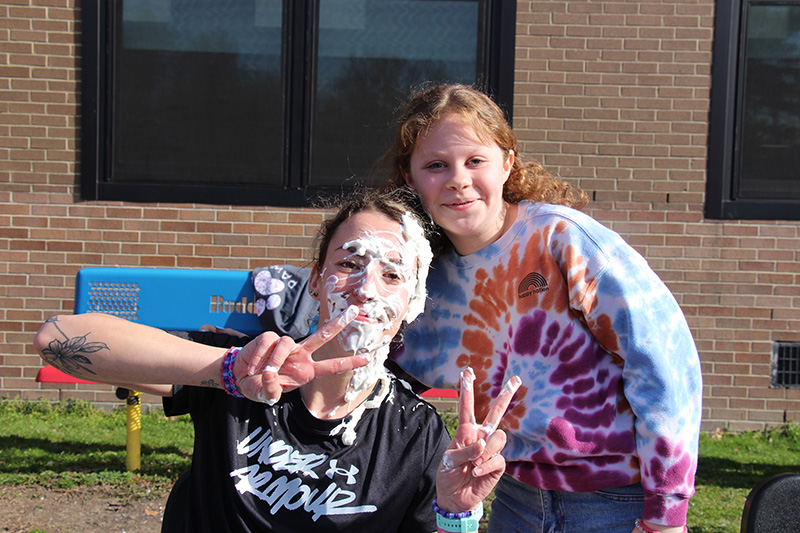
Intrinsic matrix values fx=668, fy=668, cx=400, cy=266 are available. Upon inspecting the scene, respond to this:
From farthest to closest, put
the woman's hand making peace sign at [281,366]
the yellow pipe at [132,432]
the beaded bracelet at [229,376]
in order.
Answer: the yellow pipe at [132,432] < the beaded bracelet at [229,376] < the woman's hand making peace sign at [281,366]

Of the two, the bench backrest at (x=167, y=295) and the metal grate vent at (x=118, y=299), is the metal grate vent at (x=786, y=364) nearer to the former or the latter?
the bench backrest at (x=167, y=295)

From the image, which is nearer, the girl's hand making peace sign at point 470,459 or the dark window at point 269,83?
the girl's hand making peace sign at point 470,459

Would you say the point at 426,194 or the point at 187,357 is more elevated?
the point at 426,194

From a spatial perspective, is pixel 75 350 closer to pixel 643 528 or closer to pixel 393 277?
pixel 393 277

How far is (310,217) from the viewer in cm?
551

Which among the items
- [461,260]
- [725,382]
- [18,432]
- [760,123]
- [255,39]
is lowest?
[18,432]

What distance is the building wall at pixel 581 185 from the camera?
17.6 ft

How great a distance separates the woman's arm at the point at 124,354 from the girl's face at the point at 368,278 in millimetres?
375

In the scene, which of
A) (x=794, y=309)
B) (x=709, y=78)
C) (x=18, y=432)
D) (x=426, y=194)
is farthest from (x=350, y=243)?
(x=794, y=309)

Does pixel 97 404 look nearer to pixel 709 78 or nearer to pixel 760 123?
pixel 709 78

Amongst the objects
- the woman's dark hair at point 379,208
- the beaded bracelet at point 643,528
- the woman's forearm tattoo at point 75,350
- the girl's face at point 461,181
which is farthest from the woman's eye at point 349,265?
the beaded bracelet at point 643,528

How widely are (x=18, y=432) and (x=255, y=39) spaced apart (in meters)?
3.54

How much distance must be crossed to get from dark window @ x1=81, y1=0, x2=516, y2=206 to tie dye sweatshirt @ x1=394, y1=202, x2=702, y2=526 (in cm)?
356

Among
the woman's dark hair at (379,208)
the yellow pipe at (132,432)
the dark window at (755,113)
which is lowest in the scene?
the yellow pipe at (132,432)
